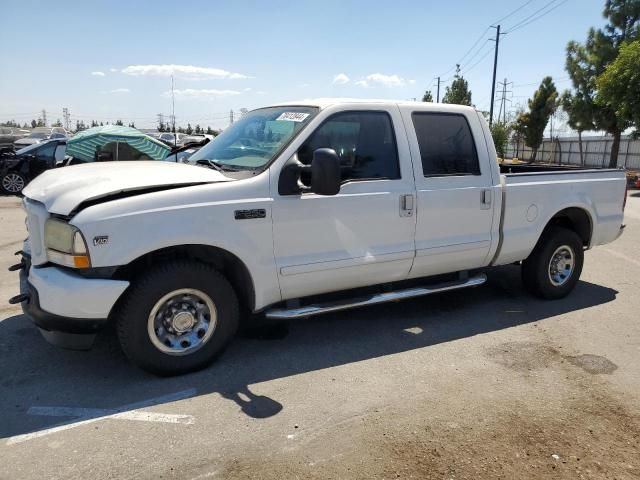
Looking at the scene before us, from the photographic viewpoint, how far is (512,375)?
3.99 metres

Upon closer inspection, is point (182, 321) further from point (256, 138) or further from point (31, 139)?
point (31, 139)

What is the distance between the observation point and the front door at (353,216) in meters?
4.01

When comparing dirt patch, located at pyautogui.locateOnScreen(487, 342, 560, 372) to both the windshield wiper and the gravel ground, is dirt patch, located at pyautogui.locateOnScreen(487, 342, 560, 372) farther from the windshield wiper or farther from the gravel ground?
the windshield wiper

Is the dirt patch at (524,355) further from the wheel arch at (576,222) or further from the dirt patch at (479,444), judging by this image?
the wheel arch at (576,222)

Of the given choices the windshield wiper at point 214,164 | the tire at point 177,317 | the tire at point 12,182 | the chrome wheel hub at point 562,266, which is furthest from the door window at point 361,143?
the tire at point 12,182

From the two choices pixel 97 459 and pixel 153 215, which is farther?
pixel 153 215

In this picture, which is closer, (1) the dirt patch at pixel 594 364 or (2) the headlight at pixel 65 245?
(2) the headlight at pixel 65 245

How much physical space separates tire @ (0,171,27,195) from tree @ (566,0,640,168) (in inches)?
1111

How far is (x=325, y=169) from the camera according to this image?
3.66m

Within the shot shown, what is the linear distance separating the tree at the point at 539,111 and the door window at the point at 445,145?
127 ft

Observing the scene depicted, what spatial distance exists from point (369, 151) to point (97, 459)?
2997 mm

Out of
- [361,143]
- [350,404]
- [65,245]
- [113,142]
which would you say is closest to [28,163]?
[113,142]

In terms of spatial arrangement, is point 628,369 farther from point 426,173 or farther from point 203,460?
point 203,460

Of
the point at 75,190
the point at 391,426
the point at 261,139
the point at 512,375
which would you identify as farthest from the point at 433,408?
the point at 75,190
